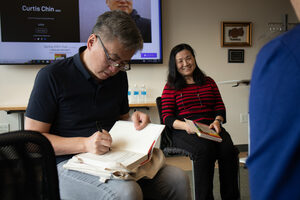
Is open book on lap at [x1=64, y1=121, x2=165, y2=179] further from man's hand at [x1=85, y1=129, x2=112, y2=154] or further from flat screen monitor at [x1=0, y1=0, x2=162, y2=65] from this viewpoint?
flat screen monitor at [x1=0, y1=0, x2=162, y2=65]

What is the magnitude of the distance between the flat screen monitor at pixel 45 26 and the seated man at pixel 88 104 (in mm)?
1670

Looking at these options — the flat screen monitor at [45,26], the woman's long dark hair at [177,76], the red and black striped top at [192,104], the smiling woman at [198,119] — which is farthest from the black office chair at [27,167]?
the flat screen monitor at [45,26]

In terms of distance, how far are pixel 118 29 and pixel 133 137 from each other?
491 millimetres

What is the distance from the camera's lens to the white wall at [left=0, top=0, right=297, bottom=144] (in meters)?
3.00

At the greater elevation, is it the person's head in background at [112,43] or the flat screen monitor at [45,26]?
the flat screen monitor at [45,26]

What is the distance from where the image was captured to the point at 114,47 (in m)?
1.08

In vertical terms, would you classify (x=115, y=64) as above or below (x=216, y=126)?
above

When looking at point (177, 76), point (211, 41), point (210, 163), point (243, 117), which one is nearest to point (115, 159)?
point (210, 163)

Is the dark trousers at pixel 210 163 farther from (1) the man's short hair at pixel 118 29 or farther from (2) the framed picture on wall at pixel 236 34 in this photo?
(2) the framed picture on wall at pixel 236 34

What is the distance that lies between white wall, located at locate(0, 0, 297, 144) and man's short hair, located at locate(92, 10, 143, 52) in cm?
187

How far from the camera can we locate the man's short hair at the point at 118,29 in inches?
41.6

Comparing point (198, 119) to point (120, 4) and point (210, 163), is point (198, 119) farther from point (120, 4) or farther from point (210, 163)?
point (120, 4)

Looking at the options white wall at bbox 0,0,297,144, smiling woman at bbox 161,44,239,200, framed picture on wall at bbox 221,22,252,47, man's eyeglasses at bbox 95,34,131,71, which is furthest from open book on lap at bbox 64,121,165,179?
framed picture on wall at bbox 221,22,252,47

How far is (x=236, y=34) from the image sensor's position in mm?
3186
